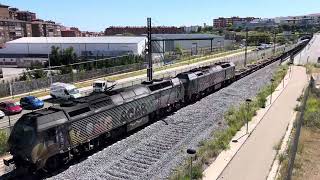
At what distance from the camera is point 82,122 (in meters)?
20.9

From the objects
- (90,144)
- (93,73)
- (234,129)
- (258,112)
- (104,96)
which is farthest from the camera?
(93,73)

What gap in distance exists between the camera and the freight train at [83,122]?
721 inches

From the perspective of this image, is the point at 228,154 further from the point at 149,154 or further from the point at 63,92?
the point at 63,92

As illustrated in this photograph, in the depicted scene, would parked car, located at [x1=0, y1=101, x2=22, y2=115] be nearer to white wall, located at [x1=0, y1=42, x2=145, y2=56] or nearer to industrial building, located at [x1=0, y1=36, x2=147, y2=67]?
industrial building, located at [x1=0, y1=36, x2=147, y2=67]

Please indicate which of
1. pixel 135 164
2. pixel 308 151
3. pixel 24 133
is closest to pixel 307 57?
pixel 308 151

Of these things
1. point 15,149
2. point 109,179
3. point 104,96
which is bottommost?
point 109,179

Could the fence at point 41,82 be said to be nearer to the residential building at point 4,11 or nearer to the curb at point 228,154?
the curb at point 228,154

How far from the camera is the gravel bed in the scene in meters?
19.3

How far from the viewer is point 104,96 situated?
2402 centimetres

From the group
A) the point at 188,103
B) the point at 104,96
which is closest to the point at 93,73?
the point at 188,103

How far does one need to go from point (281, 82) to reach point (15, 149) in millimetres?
43582

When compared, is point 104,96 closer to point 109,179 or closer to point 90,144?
point 90,144

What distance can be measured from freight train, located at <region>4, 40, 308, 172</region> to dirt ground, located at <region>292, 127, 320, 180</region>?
38.1 feet

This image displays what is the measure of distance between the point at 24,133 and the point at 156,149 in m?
8.44
